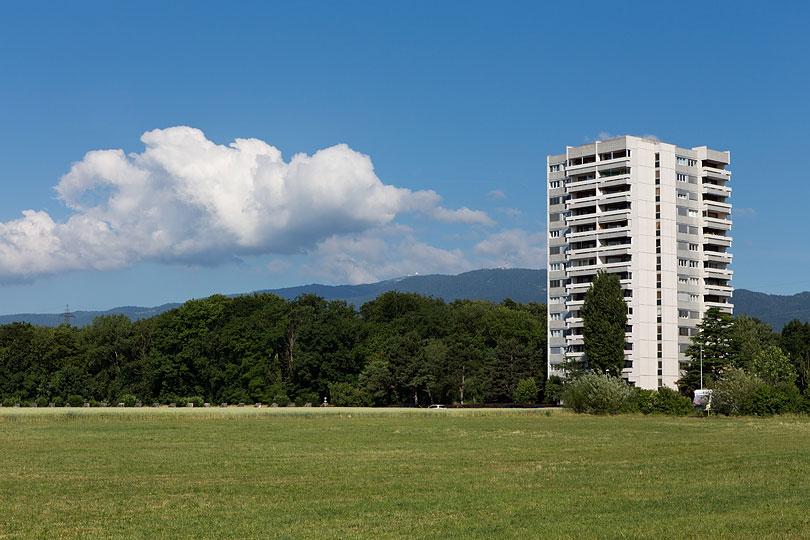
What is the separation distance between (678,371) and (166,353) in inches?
3389

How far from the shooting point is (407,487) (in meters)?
33.4

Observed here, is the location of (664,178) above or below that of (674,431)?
above

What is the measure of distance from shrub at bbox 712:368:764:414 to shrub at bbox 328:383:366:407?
6209 cm

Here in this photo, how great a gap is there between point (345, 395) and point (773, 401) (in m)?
72.3

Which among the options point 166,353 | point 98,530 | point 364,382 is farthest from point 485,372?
point 98,530

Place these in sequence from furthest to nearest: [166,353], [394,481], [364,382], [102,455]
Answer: [166,353], [364,382], [102,455], [394,481]

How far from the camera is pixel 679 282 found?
15225 centimetres

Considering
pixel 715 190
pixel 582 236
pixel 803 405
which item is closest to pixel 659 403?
pixel 803 405

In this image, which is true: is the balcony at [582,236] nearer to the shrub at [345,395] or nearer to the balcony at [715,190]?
the balcony at [715,190]

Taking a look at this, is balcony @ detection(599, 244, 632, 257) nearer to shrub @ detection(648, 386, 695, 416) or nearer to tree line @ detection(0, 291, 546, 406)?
tree line @ detection(0, 291, 546, 406)

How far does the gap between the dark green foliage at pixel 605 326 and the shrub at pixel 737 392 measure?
31350mm

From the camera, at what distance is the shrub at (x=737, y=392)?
99.2 metres

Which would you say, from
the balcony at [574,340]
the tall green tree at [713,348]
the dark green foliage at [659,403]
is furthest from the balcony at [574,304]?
the dark green foliage at [659,403]

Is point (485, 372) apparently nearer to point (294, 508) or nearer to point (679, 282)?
point (679, 282)
